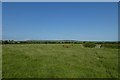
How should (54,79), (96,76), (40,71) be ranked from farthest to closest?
(40,71) → (96,76) → (54,79)

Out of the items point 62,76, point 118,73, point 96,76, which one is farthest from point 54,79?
point 118,73

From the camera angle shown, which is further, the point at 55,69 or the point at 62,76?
the point at 55,69

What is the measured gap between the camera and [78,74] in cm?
1023

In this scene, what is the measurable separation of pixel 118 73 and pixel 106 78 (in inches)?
55.5

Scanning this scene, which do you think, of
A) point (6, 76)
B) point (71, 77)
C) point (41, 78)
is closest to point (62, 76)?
point (71, 77)

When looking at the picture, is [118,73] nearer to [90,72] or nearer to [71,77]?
[90,72]

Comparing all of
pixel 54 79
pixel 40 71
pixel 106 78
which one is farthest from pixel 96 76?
pixel 40 71

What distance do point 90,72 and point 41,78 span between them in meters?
2.92

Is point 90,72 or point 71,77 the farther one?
point 90,72

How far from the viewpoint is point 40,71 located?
10773 mm

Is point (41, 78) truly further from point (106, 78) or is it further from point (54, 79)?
point (106, 78)

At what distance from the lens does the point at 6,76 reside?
973 cm

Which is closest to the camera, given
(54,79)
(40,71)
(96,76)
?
(54,79)

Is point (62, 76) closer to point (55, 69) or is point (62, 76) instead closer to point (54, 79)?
point (54, 79)
